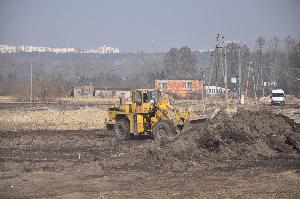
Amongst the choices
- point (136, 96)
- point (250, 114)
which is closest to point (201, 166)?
point (250, 114)

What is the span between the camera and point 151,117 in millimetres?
25375

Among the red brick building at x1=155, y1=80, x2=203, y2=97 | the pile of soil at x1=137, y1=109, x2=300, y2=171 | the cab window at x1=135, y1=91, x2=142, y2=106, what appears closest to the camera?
the pile of soil at x1=137, y1=109, x2=300, y2=171

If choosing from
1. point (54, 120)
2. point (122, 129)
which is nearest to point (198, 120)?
point (122, 129)

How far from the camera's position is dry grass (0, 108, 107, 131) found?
36.4 metres

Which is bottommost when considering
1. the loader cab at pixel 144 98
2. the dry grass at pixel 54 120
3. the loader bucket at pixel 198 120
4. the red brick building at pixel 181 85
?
the dry grass at pixel 54 120

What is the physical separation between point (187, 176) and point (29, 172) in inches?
185

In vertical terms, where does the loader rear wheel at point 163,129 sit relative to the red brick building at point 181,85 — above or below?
below

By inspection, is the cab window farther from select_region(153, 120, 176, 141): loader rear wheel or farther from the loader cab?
select_region(153, 120, 176, 141): loader rear wheel

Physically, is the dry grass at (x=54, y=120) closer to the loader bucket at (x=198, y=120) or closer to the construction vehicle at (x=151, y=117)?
the construction vehicle at (x=151, y=117)

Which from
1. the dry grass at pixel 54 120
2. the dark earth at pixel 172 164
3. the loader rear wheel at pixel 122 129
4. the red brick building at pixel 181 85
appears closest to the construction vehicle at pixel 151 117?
the loader rear wheel at pixel 122 129

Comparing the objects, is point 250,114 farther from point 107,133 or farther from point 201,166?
point 107,133

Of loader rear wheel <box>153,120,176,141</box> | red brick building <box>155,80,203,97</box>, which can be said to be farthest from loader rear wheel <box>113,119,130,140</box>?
red brick building <box>155,80,203,97</box>

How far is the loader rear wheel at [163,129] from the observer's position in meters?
24.5

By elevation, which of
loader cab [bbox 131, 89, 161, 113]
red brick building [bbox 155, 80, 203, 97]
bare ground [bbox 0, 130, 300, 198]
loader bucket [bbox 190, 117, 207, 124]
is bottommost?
bare ground [bbox 0, 130, 300, 198]
